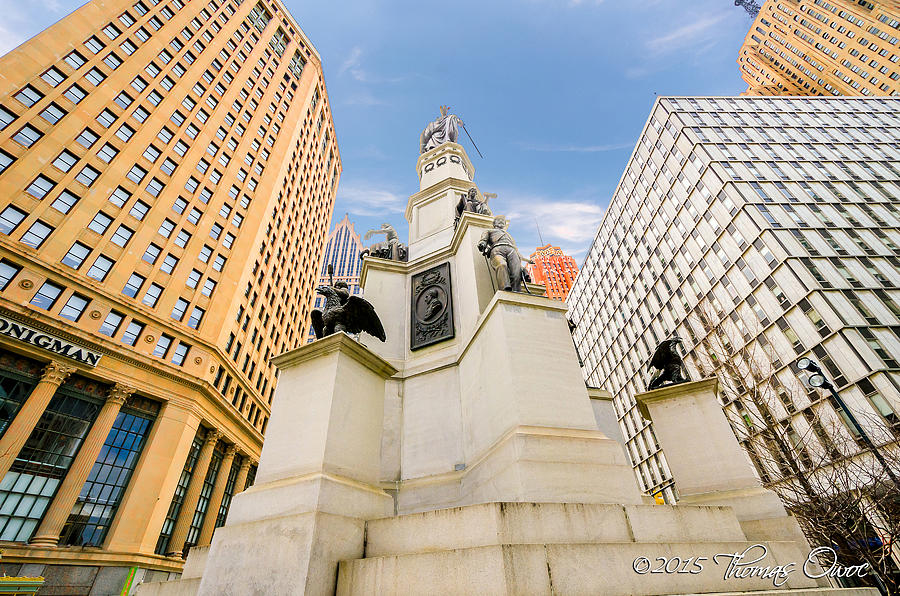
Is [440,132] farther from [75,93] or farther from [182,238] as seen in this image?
[75,93]

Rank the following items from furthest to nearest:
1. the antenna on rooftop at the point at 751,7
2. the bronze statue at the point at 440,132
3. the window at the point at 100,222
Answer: the antenna on rooftop at the point at 751,7, the window at the point at 100,222, the bronze statue at the point at 440,132

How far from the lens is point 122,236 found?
29.4 metres

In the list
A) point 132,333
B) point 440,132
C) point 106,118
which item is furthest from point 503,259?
point 106,118

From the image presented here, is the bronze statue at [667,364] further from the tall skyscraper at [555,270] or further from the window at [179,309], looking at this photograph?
the tall skyscraper at [555,270]

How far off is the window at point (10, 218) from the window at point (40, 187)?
187cm

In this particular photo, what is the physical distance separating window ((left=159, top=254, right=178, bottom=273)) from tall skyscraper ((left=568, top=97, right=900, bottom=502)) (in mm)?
35748

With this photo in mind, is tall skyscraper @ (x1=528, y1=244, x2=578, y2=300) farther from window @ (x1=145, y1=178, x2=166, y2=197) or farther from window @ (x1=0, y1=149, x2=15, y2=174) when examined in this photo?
window @ (x1=0, y1=149, x2=15, y2=174)

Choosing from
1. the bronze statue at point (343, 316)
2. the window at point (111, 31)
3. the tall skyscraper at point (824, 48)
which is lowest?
the bronze statue at point (343, 316)

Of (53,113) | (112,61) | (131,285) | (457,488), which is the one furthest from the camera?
(112,61)

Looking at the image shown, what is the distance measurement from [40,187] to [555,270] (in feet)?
429

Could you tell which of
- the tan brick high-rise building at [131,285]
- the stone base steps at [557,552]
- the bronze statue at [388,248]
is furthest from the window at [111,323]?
the stone base steps at [557,552]

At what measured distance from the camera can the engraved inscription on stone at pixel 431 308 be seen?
8125mm

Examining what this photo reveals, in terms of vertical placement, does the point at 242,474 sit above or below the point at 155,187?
below

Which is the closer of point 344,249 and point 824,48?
point 824,48
